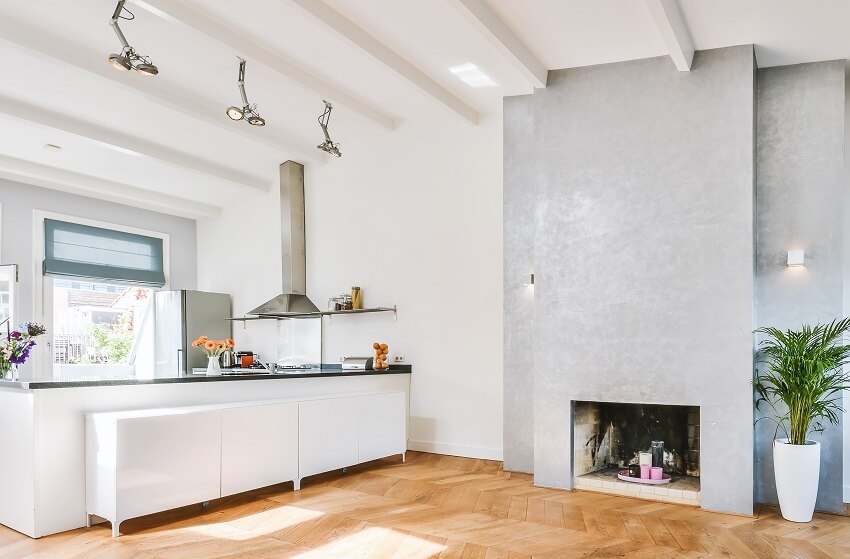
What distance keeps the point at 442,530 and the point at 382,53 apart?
322 cm

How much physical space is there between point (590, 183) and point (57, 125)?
434 cm

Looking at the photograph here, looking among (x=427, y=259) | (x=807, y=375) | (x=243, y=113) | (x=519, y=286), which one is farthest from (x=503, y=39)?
(x=807, y=375)

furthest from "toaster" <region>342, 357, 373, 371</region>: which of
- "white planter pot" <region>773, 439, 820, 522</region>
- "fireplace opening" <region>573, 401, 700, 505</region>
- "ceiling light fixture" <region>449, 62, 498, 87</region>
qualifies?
"white planter pot" <region>773, 439, 820, 522</region>

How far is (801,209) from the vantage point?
174 inches

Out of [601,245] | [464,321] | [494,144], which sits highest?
[494,144]

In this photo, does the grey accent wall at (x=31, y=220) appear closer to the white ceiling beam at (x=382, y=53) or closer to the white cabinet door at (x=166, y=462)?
the white cabinet door at (x=166, y=462)

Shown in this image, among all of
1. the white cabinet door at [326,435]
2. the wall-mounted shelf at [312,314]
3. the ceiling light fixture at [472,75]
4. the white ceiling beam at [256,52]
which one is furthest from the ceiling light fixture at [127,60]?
the wall-mounted shelf at [312,314]

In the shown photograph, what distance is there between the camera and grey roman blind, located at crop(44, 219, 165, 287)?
6.91 meters

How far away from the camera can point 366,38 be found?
14.9 feet

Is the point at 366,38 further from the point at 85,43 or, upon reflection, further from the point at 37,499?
the point at 37,499

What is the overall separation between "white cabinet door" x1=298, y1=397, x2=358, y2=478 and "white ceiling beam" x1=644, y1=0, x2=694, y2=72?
3.38 m

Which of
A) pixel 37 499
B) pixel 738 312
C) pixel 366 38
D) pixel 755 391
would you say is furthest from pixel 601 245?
pixel 37 499

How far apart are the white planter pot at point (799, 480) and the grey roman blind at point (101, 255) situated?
6.75 metres

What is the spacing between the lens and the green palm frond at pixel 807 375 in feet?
13.0
